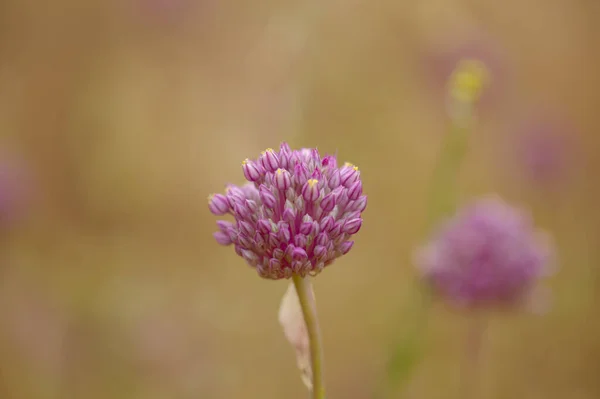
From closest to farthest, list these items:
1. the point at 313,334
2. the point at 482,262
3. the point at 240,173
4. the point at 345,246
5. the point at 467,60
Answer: the point at 313,334
the point at 345,246
the point at 482,262
the point at 240,173
the point at 467,60

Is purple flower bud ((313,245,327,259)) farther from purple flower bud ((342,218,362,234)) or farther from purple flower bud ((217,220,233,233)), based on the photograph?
purple flower bud ((217,220,233,233))

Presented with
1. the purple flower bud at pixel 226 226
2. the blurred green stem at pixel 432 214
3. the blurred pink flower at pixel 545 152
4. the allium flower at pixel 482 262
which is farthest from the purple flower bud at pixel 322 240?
the blurred pink flower at pixel 545 152

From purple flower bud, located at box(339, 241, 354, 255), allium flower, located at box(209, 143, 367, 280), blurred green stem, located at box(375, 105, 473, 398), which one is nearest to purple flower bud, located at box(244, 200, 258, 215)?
allium flower, located at box(209, 143, 367, 280)

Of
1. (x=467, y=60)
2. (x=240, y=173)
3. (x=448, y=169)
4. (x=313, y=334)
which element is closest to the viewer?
(x=313, y=334)

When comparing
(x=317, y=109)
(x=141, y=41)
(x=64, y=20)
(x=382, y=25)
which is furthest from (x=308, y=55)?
(x=64, y=20)

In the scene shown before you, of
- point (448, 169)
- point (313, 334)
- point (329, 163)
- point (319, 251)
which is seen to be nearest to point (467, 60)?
point (448, 169)

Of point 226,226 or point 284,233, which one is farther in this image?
point 226,226

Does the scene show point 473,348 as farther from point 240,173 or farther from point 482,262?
point 240,173
